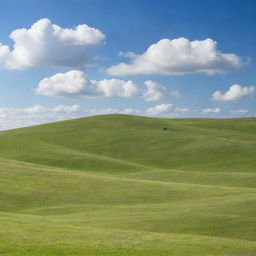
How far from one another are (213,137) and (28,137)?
157 ft

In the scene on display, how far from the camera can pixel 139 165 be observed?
97.8 m

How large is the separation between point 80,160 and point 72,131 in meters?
36.3

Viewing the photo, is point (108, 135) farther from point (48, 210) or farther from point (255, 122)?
point (48, 210)

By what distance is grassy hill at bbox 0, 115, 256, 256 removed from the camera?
26.2m

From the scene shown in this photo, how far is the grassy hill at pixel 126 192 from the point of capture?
26.2m

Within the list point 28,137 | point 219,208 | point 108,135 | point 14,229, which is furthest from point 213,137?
point 14,229

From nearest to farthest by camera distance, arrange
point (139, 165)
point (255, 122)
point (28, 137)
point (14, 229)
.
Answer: point (14, 229), point (139, 165), point (28, 137), point (255, 122)

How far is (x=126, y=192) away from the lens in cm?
5491

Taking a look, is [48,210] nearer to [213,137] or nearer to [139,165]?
[139,165]

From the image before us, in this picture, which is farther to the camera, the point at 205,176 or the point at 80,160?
the point at 80,160

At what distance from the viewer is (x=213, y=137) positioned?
4941 inches

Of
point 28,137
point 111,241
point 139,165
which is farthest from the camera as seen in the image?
point 28,137

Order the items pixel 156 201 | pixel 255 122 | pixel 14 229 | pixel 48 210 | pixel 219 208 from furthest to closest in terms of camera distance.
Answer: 1. pixel 255 122
2. pixel 156 201
3. pixel 48 210
4. pixel 219 208
5. pixel 14 229

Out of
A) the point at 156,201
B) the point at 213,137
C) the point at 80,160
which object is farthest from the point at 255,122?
the point at 156,201
